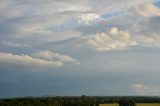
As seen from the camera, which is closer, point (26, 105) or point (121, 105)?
point (26, 105)

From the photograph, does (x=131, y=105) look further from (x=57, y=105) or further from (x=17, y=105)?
(x=17, y=105)

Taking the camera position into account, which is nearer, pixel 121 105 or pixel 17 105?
pixel 17 105

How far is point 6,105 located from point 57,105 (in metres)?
20.9

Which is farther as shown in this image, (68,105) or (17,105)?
(68,105)

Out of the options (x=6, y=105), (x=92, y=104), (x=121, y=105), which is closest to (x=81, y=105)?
(x=92, y=104)

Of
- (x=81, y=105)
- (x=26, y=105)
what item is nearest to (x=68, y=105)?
(x=81, y=105)

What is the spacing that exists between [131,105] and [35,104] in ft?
Result: 141

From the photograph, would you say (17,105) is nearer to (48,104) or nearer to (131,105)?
(48,104)

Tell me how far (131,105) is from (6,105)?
54.9 meters

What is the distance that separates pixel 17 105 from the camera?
6088 inches

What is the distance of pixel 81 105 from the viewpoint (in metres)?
166

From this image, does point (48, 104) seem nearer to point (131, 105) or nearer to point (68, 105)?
point (68, 105)

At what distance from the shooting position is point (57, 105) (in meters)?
160

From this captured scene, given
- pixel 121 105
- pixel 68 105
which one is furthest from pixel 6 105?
pixel 121 105
